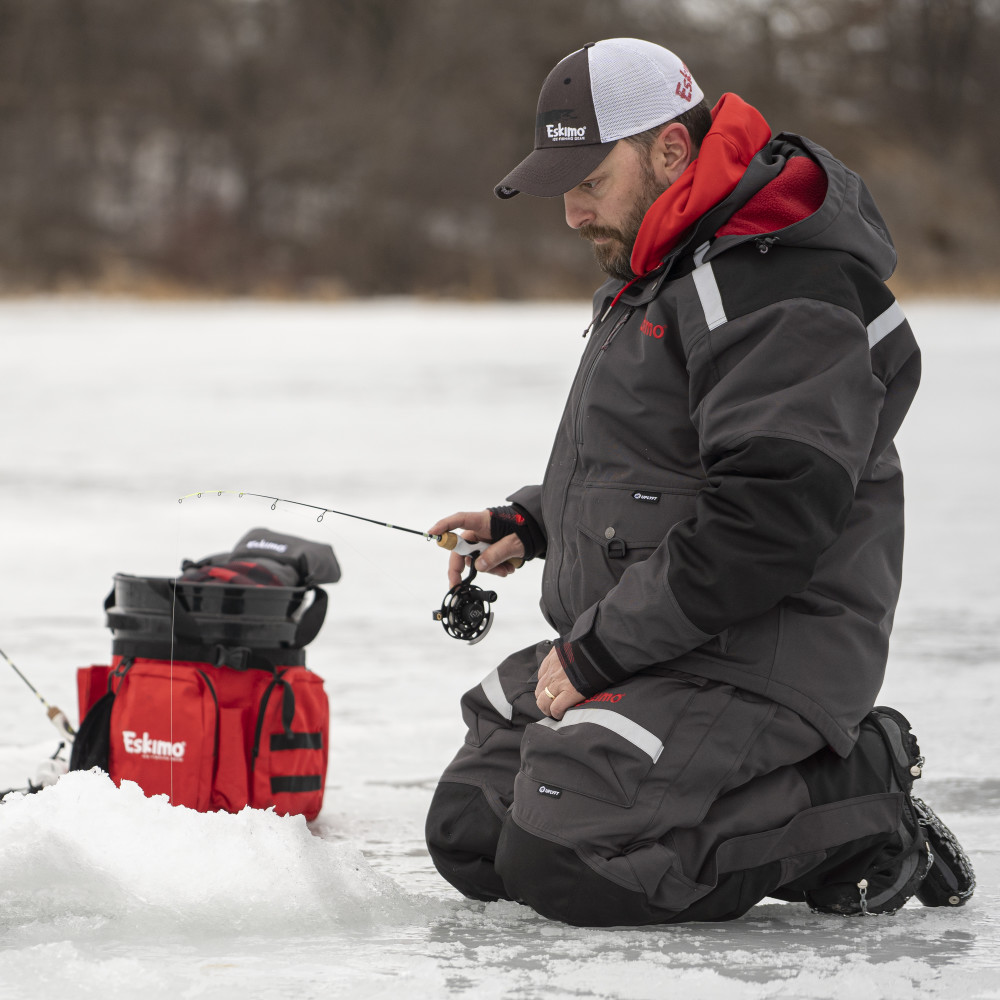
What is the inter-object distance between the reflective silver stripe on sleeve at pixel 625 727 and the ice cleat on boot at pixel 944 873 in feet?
1.40

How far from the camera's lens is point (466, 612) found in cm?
240

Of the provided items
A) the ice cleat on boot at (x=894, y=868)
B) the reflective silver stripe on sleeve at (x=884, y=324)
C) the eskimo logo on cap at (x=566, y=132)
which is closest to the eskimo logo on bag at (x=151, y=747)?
the ice cleat on boot at (x=894, y=868)

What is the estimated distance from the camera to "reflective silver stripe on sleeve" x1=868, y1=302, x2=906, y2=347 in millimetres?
1979

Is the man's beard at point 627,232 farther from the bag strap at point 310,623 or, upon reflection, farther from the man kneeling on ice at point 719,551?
the bag strap at point 310,623

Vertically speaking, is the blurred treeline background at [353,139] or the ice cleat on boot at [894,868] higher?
the blurred treeline background at [353,139]

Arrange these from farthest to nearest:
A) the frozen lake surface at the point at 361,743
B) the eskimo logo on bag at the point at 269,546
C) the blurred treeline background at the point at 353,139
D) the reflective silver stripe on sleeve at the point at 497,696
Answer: the blurred treeline background at the point at 353,139 → the eskimo logo on bag at the point at 269,546 → the reflective silver stripe on sleeve at the point at 497,696 → the frozen lake surface at the point at 361,743

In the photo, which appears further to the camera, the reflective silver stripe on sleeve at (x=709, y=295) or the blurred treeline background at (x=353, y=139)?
the blurred treeline background at (x=353, y=139)

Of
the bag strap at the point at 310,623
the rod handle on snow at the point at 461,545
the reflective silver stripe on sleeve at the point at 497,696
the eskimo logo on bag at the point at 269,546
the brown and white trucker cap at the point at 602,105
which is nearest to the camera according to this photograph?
the brown and white trucker cap at the point at 602,105

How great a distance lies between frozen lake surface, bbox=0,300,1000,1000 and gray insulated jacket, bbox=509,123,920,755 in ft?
1.24

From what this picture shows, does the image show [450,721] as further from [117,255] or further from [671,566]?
[117,255]

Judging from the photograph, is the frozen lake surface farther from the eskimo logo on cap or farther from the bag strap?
the eskimo logo on cap

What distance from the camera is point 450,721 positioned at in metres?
3.21

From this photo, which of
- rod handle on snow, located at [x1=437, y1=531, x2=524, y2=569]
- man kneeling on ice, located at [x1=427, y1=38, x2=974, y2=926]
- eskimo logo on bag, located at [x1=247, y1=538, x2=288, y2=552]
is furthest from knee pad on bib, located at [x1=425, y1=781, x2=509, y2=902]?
eskimo logo on bag, located at [x1=247, y1=538, x2=288, y2=552]

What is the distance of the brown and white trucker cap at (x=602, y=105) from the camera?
2.11m
